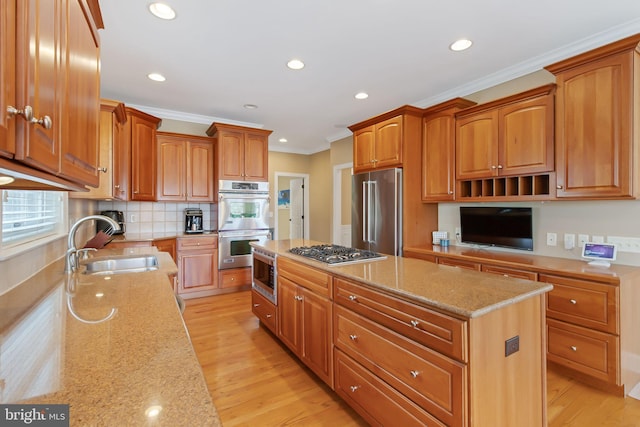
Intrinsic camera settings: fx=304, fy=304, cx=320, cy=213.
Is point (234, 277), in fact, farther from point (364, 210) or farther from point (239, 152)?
Result: point (364, 210)

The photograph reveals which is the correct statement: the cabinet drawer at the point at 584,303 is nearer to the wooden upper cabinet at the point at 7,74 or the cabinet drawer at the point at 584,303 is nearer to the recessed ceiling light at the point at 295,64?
the recessed ceiling light at the point at 295,64

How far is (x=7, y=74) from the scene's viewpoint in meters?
0.55

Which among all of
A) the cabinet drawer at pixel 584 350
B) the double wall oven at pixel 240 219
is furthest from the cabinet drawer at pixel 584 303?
the double wall oven at pixel 240 219

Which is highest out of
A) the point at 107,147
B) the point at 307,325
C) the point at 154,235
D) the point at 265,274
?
the point at 107,147

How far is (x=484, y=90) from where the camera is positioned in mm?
3320

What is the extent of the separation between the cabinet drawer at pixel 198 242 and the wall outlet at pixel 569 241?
4.00m

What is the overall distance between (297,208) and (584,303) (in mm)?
5641

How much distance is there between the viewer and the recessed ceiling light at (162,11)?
208cm

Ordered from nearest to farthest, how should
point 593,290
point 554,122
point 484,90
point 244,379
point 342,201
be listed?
point 593,290 < point 244,379 < point 554,122 < point 484,90 < point 342,201

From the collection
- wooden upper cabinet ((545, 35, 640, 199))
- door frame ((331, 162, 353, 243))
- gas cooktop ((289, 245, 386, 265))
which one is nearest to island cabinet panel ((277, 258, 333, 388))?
gas cooktop ((289, 245, 386, 265))

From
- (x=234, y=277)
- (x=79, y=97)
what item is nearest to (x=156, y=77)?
(x=79, y=97)

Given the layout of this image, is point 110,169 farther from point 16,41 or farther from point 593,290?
point 593,290

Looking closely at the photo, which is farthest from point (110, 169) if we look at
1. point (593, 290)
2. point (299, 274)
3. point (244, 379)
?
point (593, 290)

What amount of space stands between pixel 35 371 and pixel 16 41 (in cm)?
73
